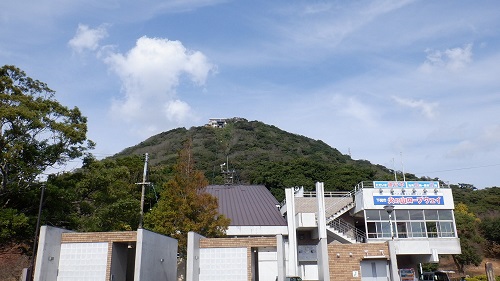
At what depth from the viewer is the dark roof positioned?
31625 mm

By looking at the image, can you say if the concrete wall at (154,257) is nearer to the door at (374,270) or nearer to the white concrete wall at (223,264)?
the white concrete wall at (223,264)

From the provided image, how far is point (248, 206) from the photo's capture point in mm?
35375

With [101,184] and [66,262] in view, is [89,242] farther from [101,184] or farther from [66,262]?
[101,184]

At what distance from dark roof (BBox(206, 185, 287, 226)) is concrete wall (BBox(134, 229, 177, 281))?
893cm

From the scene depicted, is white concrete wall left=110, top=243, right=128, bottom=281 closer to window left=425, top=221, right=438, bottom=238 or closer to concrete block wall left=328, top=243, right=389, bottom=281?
concrete block wall left=328, top=243, right=389, bottom=281

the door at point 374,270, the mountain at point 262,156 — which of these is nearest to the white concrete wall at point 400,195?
the door at point 374,270

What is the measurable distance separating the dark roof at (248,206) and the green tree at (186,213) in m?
5.60

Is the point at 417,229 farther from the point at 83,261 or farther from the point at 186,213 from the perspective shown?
the point at 83,261

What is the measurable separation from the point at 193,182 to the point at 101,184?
20.1 feet

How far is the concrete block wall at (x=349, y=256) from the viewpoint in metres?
20.7

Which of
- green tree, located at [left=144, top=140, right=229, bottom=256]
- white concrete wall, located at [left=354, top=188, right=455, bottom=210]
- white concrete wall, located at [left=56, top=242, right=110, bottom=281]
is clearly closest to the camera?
white concrete wall, located at [left=56, top=242, right=110, bottom=281]

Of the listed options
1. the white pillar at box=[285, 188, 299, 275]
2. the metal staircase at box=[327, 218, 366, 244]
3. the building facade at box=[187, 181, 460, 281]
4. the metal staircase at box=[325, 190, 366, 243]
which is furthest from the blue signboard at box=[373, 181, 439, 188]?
the white pillar at box=[285, 188, 299, 275]

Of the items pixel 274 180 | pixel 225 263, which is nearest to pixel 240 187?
pixel 274 180

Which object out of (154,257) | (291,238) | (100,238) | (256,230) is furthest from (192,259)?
(256,230)
